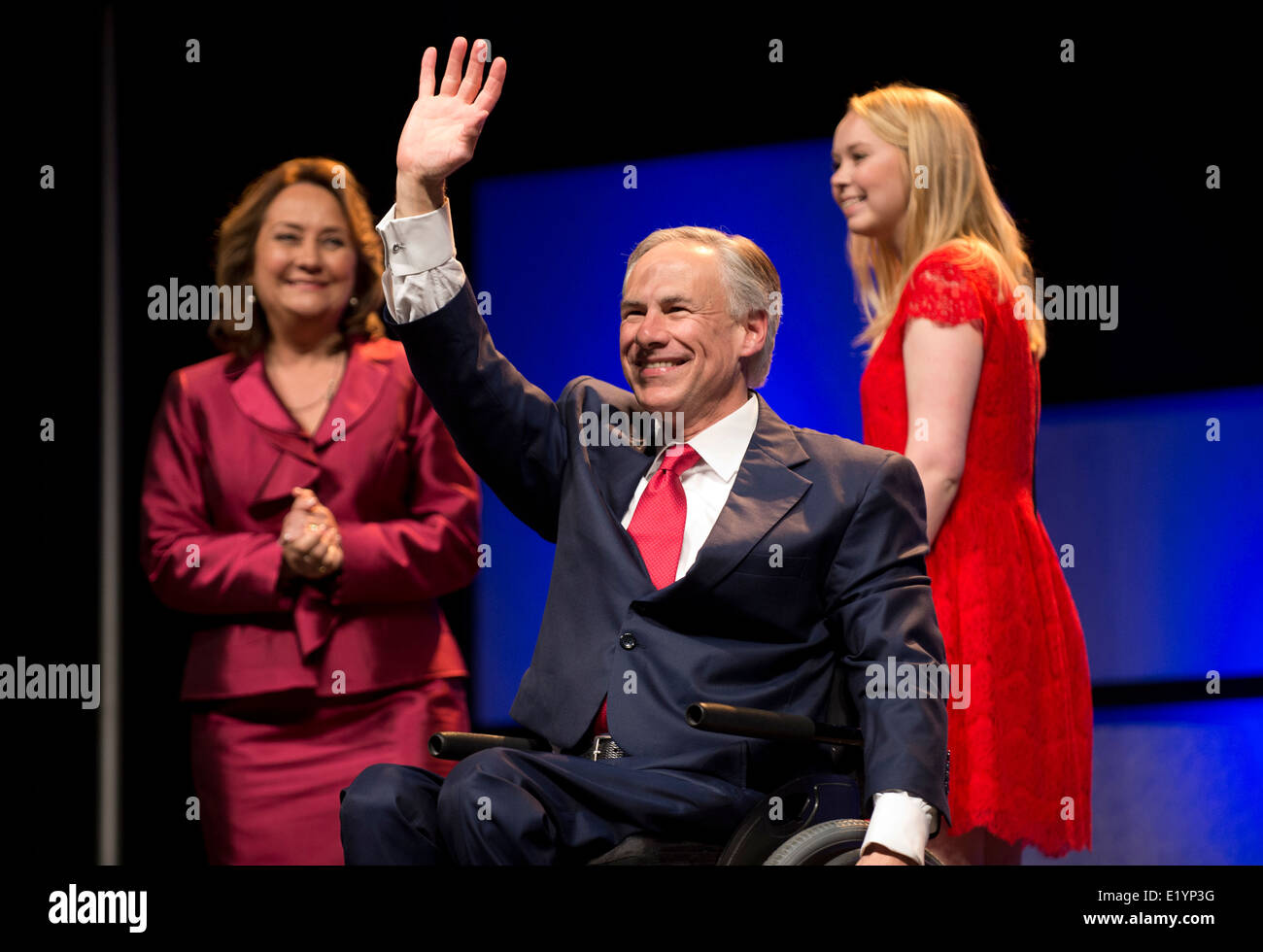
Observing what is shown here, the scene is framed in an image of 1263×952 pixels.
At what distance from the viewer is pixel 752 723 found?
7.04 feet

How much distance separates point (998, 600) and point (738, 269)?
37.8 inches

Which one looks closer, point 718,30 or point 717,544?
point 717,544

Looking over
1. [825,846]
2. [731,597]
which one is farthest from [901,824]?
[731,597]

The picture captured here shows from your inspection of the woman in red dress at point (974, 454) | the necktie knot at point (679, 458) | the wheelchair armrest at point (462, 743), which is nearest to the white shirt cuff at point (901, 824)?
the wheelchair armrest at point (462, 743)

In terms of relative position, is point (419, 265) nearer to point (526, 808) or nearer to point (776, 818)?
point (526, 808)

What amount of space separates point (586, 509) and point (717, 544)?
0.78ft

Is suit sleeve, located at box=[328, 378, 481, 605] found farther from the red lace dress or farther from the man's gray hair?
the man's gray hair

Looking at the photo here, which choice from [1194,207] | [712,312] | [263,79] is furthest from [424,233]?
[1194,207]

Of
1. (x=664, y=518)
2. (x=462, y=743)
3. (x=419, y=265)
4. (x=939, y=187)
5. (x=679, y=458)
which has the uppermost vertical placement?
(x=939, y=187)

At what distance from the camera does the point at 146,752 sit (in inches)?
161

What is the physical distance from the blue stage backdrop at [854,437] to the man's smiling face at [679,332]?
1.65m

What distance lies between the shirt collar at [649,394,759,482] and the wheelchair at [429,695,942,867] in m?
0.51
